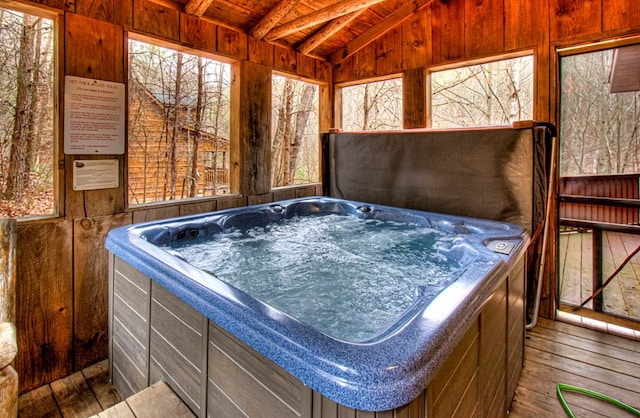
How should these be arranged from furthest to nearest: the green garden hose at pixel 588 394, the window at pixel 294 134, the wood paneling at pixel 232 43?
the window at pixel 294 134 → the wood paneling at pixel 232 43 → the green garden hose at pixel 588 394

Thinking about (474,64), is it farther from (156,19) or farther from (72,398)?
(72,398)

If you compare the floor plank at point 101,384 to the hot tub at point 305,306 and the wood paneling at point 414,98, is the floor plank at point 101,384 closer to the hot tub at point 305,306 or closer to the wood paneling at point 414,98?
Answer: the hot tub at point 305,306

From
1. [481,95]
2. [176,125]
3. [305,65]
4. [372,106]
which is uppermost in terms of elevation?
[305,65]

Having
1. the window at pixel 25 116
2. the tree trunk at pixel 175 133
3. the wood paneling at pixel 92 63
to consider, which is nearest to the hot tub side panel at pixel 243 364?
the wood paneling at pixel 92 63

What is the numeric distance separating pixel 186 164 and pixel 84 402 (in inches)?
85.3

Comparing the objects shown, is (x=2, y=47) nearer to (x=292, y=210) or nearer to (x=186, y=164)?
(x=186, y=164)

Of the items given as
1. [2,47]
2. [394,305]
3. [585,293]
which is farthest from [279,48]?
[585,293]

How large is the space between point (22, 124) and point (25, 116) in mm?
57

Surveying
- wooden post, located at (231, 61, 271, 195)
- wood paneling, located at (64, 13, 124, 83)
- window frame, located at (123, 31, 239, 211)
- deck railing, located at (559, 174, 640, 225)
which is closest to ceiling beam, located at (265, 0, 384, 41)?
wooden post, located at (231, 61, 271, 195)

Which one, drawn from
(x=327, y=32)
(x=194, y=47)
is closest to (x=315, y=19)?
(x=327, y=32)

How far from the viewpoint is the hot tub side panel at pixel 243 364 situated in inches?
34.3

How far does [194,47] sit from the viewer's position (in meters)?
2.55

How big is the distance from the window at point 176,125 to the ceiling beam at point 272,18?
39 centimetres

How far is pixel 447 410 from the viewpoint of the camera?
3.02ft
